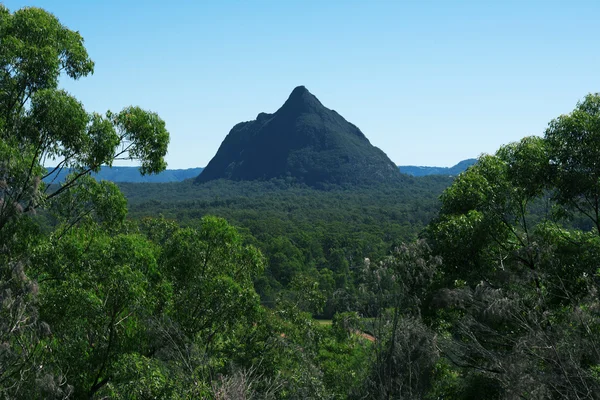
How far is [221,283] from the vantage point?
37.4ft

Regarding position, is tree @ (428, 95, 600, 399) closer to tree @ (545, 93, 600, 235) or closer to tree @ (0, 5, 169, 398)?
tree @ (545, 93, 600, 235)

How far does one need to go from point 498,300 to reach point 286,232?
76.9 metres

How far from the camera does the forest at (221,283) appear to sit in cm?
827

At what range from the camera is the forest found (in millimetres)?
8266

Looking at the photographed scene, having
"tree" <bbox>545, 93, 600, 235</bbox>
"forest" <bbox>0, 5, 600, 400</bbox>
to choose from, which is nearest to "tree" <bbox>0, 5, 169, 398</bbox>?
"forest" <bbox>0, 5, 600, 400</bbox>

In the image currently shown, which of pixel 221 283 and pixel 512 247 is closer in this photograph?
pixel 221 283

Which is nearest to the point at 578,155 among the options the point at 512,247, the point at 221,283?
the point at 512,247

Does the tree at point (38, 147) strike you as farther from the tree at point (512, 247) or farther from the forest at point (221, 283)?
the tree at point (512, 247)

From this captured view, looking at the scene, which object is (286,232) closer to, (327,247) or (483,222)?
(327,247)

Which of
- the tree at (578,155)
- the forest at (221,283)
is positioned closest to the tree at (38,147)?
the forest at (221,283)

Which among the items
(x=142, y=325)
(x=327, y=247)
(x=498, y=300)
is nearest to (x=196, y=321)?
(x=142, y=325)

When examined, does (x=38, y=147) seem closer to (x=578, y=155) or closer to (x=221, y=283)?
(x=221, y=283)

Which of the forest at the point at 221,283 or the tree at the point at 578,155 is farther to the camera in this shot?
the tree at the point at 578,155

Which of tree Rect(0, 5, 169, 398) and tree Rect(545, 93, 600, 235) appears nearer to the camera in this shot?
tree Rect(0, 5, 169, 398)
